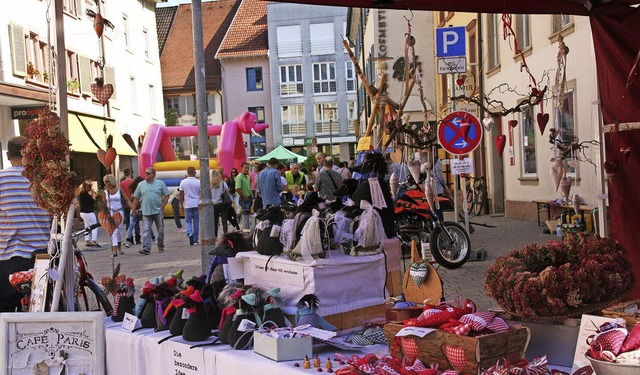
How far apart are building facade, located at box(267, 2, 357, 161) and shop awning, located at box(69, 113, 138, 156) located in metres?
25.6

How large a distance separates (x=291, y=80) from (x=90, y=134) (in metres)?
31.6

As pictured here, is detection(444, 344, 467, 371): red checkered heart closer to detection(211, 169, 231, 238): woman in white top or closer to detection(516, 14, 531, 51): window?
detection(211, 169, 231, 238): woman in white top

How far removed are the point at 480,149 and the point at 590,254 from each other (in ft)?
55.0

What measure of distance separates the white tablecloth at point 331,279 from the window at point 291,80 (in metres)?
46.9

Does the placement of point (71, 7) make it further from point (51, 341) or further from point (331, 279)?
point (331, 279)

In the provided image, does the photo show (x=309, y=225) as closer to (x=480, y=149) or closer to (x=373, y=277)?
(x=373, y=277)

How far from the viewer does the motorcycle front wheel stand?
9.70 m

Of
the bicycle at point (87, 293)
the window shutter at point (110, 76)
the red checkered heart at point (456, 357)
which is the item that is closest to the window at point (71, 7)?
the window shutter at point (110, 76)

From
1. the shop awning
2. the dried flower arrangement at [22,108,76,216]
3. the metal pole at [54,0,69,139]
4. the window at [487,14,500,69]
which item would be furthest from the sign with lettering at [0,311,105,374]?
the shop awning

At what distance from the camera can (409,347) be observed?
2.93m

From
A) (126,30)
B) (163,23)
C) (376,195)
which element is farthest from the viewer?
(163,23)

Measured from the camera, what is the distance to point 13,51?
18109 millimetres

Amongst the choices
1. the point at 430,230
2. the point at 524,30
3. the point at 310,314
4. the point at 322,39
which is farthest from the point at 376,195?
the point at 322,39

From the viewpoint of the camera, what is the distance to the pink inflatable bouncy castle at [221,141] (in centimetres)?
2491
